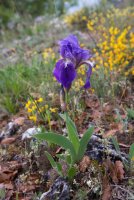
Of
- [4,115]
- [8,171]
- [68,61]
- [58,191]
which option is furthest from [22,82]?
[58,191]

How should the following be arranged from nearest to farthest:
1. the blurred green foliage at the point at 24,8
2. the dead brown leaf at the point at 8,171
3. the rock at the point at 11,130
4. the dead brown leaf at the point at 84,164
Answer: the dead brown leaf at the point at 84,164
the dead brown leaf at the point at 8,171
the rock at the point at 11,130
the blurred green foliage at the point at 24,8

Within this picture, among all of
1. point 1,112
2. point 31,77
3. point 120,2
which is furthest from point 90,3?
point 1,112

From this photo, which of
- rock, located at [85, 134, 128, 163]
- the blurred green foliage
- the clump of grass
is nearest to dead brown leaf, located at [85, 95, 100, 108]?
the clump of grass

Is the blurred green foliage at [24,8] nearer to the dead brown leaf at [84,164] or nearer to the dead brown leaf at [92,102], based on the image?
the dead brown leaf at [92,102]

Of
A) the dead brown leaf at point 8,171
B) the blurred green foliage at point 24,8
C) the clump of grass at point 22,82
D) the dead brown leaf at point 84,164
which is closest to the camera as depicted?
the dead brown leaf at point 84,164

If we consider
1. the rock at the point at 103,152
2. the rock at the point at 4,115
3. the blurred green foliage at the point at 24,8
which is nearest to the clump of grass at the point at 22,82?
the rock at the point at 4,115
